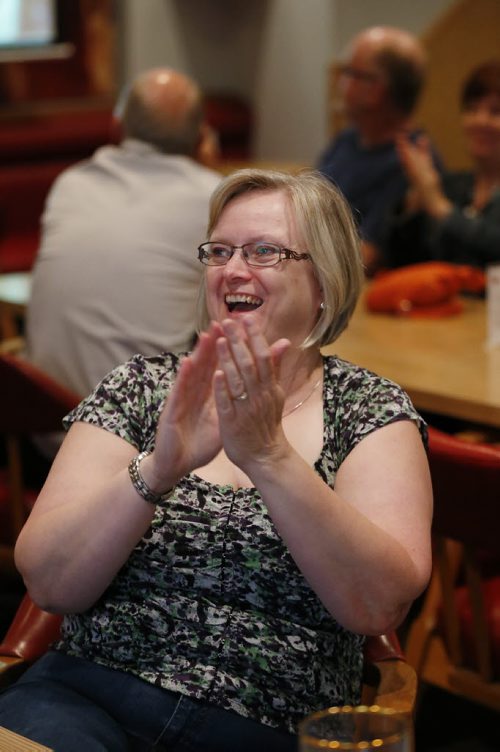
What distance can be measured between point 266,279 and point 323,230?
0.41 feet

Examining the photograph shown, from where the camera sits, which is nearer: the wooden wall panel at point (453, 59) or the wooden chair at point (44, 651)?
the wooden chair at point (44, 651)

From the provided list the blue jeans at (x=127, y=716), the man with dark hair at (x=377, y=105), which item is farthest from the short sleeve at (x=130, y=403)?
the man with dark hair at (x=377, y=105)

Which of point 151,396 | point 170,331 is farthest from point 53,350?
point 151,396

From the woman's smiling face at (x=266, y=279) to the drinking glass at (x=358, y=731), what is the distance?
0.75 metres

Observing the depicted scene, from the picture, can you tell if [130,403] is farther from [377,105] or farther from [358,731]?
[377,105]

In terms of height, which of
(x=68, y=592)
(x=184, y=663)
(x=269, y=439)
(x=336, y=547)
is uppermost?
(x=269, y=439)

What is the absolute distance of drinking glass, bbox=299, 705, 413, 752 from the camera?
3.21ft

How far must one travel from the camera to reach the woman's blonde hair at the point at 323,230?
171cm

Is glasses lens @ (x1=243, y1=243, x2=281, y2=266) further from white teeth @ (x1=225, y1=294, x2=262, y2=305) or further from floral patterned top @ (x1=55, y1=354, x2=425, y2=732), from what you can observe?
floral patterned top @ (x1=55, y1=354, x2=425, y2=732)

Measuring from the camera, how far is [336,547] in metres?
1.44

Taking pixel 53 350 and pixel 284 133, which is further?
pixel 284 133

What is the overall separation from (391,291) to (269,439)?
5.83ft

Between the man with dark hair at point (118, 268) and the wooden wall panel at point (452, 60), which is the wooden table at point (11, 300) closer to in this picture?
the man with dark hair at point (118, 268)

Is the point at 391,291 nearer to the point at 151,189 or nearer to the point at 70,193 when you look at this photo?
the point at 151,189
